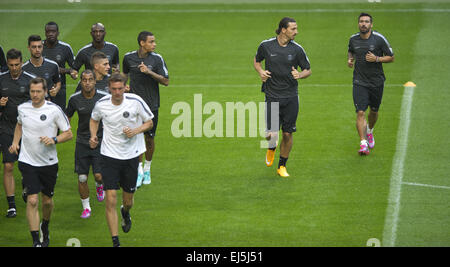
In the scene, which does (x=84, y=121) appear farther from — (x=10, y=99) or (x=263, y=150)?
(x=263, y=150)

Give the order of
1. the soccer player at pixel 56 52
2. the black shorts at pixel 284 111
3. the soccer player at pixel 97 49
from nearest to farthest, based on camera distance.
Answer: the black shorts at pixel 284 111 → the soccer player at pixel 97 49 → the soccer player at pixel 56 52

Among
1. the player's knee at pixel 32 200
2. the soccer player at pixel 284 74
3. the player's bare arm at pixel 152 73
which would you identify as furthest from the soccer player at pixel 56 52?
the player's knee at pixel 32 200

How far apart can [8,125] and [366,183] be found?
612cm

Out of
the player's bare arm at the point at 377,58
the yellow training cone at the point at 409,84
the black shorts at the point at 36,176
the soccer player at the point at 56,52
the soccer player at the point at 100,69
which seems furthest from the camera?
the yellow training cone at the point at 409,84

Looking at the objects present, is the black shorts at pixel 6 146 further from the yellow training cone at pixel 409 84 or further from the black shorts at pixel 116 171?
the yellow training cone at pixel 409 84

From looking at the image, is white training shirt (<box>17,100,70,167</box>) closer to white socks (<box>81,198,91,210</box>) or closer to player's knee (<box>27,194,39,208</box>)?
player's knee (<box>27,194,39,208</box>)

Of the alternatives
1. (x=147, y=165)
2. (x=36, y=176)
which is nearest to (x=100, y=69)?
(x=36, y=176)

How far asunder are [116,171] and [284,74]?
4206mm

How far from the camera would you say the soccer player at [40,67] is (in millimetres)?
12898

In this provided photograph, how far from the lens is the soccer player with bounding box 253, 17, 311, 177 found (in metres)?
13.6

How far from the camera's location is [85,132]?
12.1m

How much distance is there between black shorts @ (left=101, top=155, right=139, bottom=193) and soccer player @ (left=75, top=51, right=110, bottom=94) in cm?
187

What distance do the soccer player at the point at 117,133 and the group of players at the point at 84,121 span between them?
0.04 ft

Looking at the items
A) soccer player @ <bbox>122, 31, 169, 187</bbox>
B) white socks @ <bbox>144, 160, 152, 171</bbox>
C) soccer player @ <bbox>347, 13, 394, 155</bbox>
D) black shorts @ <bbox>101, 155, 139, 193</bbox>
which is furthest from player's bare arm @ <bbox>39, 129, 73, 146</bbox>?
soccer player @ <bbox>347, 13, 394, 155</bbox>
